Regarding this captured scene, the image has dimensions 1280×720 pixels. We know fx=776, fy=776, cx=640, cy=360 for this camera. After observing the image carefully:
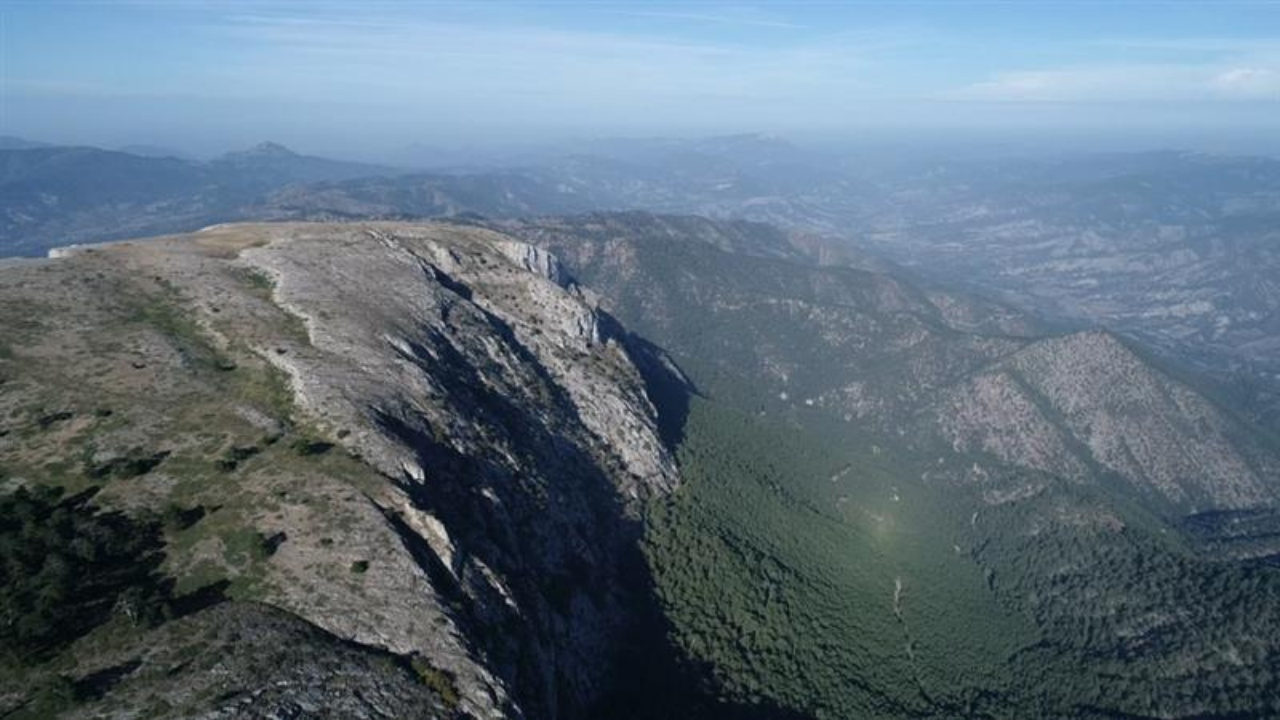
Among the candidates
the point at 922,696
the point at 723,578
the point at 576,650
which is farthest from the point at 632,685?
the point at 922,696

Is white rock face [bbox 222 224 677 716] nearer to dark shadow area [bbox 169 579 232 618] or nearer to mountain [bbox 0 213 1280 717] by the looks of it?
mountain [bbox 0 213 1280 717]

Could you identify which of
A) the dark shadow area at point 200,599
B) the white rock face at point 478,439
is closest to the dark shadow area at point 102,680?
the dark shadow area at point 200,599

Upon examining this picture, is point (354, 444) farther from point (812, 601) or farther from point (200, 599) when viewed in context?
point (812, 601)

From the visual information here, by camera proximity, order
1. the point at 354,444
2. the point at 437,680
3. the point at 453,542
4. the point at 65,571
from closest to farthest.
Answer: the point at 65,571 < the point at 437,680 < the point at 453,542 < the point at 354,444

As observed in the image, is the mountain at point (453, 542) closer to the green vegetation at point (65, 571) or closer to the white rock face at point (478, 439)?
the green vegetation at point (65, 571)

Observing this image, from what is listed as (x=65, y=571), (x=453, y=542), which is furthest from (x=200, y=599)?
(x=453, y=542)

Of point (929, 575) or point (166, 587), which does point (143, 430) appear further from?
point (929, 575)

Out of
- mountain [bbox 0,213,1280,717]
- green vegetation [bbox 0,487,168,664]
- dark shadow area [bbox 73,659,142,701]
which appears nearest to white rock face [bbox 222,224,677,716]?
mountain [bbox 0,213,1280,717]

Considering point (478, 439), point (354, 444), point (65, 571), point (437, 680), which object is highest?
point (354, 444)
